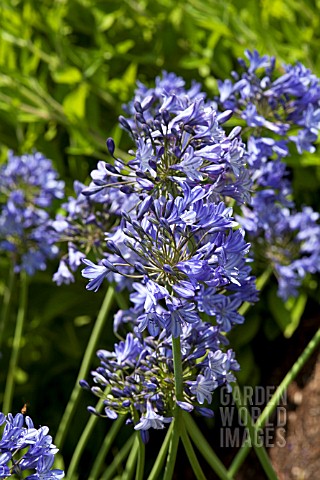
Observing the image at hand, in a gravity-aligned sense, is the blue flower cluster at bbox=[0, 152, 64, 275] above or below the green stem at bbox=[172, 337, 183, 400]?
below

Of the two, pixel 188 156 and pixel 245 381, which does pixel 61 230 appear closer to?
pixel 188 156

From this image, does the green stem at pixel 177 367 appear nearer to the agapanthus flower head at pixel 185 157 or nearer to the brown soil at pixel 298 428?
the agapanthus flower head at pixel 185 157

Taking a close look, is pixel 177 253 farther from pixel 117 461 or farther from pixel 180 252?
pixel 117 461

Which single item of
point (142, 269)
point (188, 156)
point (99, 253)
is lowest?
point (99, 253)

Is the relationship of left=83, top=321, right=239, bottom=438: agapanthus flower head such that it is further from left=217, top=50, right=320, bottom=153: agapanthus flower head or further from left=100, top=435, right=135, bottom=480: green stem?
left=100, top=435, right=135, bottom=480: green stem

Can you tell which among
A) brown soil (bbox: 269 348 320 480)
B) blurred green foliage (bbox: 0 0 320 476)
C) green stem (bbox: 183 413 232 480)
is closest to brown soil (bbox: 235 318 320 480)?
brown soil (bbox: 269 348 320 480)

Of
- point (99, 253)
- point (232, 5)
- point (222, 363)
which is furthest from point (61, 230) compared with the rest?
point (232, 5)

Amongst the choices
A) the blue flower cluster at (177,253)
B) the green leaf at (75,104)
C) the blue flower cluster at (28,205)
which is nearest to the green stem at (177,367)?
the blue flower cluster at (177,253)
